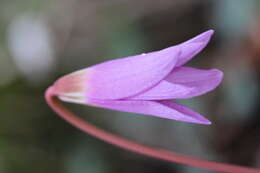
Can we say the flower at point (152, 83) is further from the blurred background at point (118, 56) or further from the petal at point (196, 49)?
the blurred background at point (118, 56)

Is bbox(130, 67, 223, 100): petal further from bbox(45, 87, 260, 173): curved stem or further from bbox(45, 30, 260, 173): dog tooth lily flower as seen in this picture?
bbox(45, 87, 260, 173): curved stem

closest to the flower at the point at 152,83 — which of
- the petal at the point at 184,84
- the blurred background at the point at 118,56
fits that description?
the petal at the point at 184,84

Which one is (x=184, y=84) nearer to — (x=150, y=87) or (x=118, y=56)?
(x=150, y=87)

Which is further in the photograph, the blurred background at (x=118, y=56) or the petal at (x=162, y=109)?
the blurred background at (x=118, y=56)

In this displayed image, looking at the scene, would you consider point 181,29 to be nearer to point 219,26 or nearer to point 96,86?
point 219,26

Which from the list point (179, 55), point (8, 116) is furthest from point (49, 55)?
point (179, 55)

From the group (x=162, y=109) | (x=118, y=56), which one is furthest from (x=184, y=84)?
(x=118, y=56)

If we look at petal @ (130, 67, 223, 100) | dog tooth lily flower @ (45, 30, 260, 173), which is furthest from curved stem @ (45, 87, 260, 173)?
petal @ (130, 67, 223, 100)
